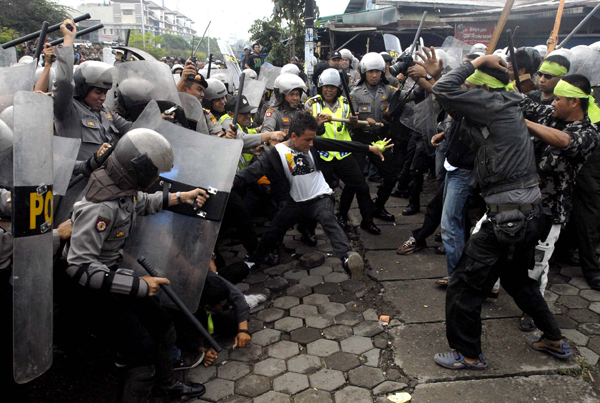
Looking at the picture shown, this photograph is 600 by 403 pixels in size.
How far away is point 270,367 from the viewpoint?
11.1 ft

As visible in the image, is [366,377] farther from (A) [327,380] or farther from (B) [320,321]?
(B) [320,321]

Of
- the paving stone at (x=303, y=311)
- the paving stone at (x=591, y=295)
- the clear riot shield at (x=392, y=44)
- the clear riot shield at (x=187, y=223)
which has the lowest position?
the paving stone at (x=303, y=311)

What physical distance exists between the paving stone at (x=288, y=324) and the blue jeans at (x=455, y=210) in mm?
1462

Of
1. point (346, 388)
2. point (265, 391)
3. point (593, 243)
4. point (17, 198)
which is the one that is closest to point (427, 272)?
point (593, 243)

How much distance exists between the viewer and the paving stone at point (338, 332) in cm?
374

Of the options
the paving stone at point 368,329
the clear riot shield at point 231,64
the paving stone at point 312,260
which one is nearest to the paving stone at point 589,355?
the paving stone at point 368,329

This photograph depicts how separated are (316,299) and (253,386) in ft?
4.31

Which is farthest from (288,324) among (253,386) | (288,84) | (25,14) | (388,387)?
(25,14)

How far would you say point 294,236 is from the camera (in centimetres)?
592

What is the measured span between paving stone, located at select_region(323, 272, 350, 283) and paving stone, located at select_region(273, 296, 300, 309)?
0.49m

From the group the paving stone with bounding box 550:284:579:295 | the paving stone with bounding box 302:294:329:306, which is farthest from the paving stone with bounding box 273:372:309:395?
the paving stone with bounding box 550:284:579:295

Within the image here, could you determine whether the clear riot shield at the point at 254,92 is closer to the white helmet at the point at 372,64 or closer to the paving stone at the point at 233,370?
the white helmet at the point at 372,64

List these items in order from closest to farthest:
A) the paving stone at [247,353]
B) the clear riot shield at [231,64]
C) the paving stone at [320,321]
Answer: the paving stone at [247,353] < the paving stone at [320,321] < the clear riot shield at [231,64]

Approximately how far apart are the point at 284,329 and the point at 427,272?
1.70m
